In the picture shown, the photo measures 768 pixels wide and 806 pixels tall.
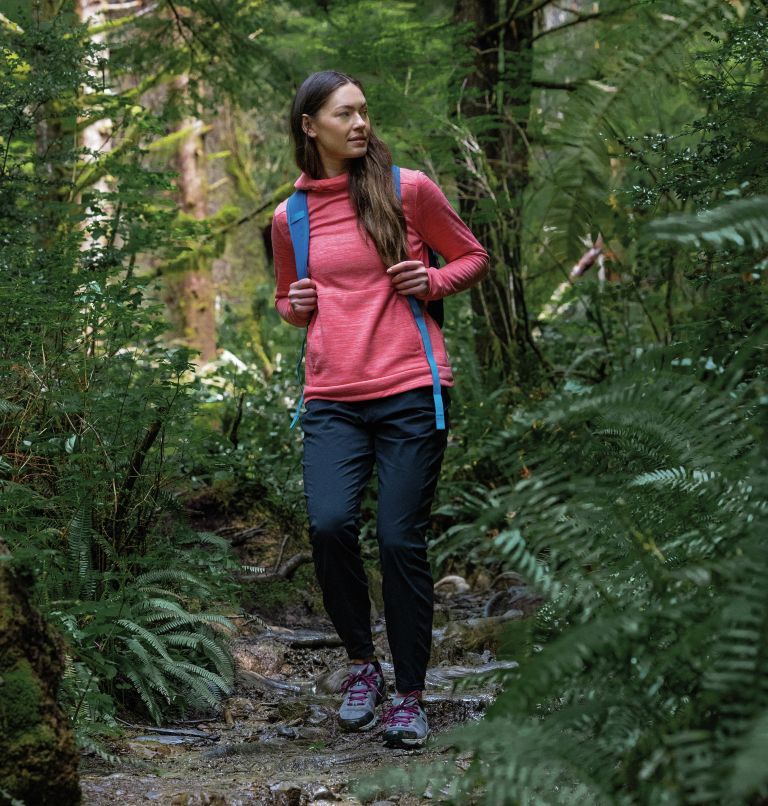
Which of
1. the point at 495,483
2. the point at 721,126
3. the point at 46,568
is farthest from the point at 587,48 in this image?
the point at 46,568

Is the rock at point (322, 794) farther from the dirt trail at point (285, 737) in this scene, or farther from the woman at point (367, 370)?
the woman at point (367, 370)

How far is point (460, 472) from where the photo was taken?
7.02 meters

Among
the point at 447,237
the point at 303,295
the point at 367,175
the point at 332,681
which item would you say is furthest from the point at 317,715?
the point at 367,175

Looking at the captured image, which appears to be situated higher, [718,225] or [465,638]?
[718,225]

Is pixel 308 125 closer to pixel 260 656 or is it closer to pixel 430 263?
pixel 430 263

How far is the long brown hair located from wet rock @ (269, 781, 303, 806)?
1858mm

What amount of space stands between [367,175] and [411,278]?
0.46 m

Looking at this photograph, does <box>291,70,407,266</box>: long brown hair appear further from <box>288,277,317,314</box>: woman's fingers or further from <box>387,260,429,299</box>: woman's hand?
<box>288,277,317,314</box>: woman's fingers

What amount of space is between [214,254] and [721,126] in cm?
910

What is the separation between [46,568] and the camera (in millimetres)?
3523

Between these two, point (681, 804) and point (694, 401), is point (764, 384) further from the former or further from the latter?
point (681, 804)

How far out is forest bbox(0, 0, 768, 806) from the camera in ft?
5.71

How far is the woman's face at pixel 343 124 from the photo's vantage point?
153 inches

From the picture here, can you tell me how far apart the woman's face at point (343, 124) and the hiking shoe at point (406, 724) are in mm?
2030
